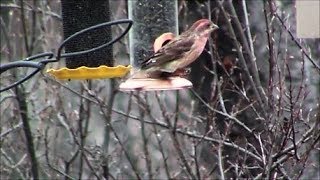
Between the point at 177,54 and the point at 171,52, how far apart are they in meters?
0.04

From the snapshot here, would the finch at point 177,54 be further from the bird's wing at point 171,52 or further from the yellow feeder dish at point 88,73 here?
the yellow feeder dish at point 88,73

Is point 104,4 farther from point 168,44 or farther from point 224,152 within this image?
point 224,152

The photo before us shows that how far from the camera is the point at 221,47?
739 centimetres

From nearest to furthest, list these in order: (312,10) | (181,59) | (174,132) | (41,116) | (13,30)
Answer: (181,59)
(312,10)
(174,132)
(41,116)
(13,30)

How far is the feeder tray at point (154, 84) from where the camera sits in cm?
507

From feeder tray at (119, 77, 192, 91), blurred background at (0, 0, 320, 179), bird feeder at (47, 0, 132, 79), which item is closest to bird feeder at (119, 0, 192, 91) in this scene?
blurred background at (0, 0, 320, 179)

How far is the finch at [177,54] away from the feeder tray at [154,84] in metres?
0.05

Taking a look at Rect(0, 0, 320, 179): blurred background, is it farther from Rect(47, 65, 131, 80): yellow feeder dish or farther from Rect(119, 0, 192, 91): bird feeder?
Rect(47, 65, 131, 80): yellow feeder dish

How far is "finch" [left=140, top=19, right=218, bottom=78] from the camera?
520cm

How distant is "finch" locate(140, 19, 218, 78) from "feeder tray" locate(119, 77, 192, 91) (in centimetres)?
5

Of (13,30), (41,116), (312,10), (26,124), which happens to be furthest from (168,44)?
(13,30)

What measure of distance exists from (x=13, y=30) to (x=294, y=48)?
3.58 m

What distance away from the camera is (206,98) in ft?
24.6

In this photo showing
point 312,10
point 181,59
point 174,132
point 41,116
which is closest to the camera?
point 181,59
